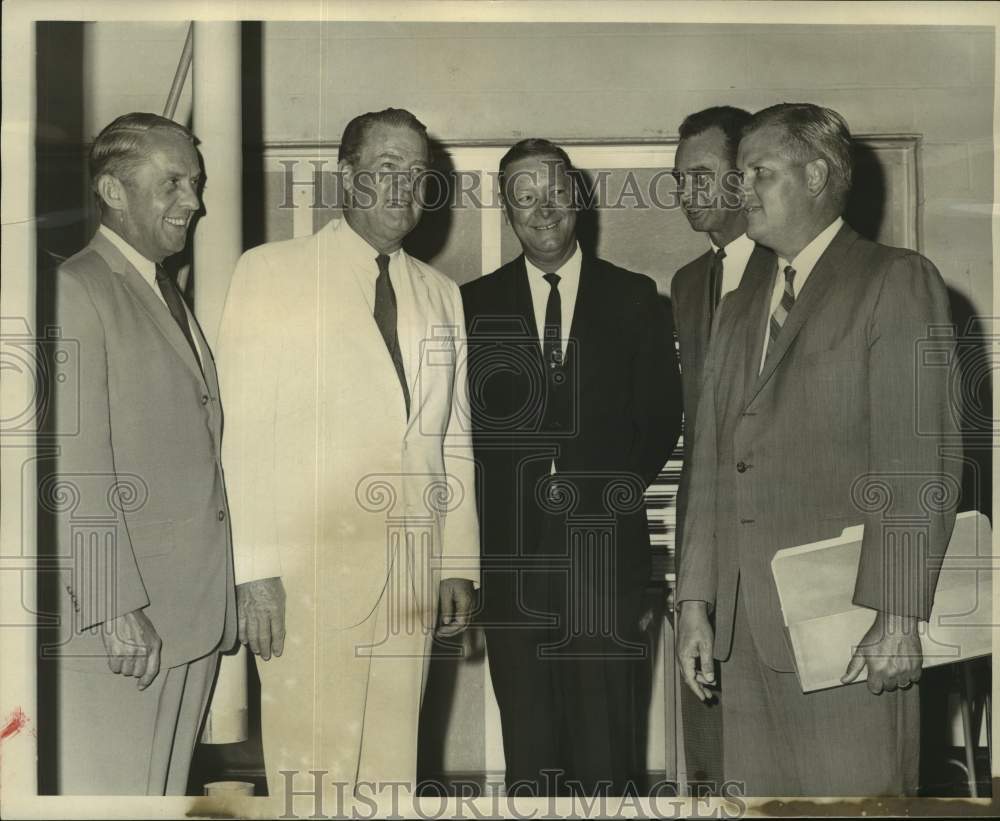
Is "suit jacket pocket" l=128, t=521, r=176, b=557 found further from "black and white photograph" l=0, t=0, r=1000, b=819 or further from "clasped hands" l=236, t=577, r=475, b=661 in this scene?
"clasped hands" l=236, t=577, r=475, b=661

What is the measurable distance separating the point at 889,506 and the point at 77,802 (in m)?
2.29

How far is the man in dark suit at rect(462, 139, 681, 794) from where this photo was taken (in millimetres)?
3236

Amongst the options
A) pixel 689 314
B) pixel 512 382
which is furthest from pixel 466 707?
pixel 689 314

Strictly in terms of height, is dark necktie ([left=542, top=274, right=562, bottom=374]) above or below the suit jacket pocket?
above

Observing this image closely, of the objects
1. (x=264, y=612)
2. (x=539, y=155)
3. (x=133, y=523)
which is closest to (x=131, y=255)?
(x=133, y=523)

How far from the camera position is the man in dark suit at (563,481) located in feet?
10.6

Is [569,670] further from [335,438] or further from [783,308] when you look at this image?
[783,308]

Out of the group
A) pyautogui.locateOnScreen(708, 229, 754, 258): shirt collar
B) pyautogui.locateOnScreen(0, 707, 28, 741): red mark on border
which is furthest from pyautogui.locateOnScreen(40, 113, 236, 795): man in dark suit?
pyautogui.locateOnScreen(708, 229, 754, 258): shirt collar

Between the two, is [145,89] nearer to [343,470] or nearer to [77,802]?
[343,470]

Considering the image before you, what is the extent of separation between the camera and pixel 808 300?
3.23m

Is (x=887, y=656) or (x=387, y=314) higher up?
(x=387, y=314)

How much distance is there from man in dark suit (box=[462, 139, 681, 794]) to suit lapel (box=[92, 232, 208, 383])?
0.75 meters

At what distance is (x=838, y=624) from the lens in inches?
126

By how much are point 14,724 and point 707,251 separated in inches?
88.4
